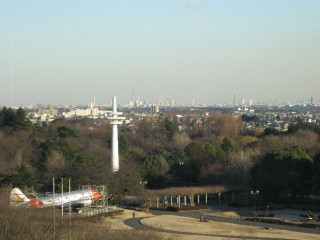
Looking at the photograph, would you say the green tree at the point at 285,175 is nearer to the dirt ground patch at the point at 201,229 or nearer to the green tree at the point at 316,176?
the green tree at the point at 316,176

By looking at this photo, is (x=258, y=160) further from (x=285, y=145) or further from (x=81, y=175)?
(x=81, y=175)

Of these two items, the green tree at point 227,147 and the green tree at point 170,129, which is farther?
the green tree at point 170,129

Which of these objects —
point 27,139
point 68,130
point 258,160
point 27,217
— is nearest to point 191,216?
point 258,160

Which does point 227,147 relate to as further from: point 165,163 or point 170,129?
point 170,129

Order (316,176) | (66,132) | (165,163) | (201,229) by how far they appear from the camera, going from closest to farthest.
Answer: (201,229), (316,176), (165,163), (66,132)

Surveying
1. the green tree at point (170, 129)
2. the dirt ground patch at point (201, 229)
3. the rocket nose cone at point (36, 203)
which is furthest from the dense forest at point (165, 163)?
the green tree at point (170, 129)

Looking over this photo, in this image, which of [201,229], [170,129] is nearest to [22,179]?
[201,229]

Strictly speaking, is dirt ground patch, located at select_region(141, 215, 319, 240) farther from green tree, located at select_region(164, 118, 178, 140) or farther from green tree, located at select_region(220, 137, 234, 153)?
green tree, located at select_region(164, 118, 178, 140)

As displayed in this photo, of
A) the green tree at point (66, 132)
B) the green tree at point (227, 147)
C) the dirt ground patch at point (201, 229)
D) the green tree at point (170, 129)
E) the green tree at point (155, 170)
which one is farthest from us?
the green tree at point (170, 129)

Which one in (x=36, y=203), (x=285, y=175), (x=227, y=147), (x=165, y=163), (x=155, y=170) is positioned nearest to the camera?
(x=36, y=203)
